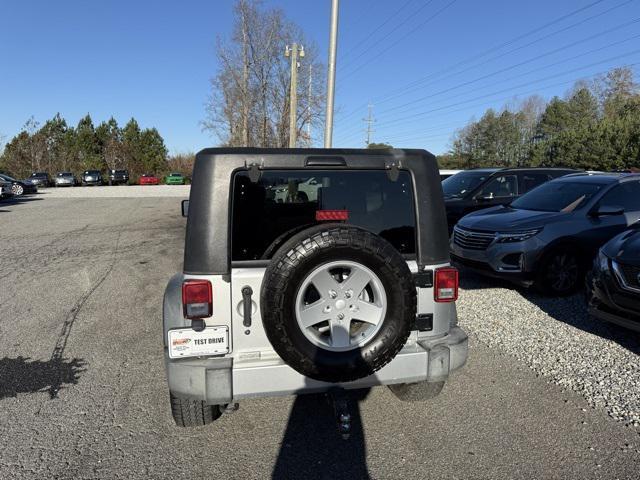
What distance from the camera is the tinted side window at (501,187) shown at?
10039 millimetres

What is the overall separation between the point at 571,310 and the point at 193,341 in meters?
4.93

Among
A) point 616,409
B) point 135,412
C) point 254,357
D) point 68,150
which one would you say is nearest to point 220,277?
point 254,357

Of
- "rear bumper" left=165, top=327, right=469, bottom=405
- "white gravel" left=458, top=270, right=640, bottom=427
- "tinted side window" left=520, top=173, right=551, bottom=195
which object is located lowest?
"white gravel" left=458, top=270, right=640, bottom=427

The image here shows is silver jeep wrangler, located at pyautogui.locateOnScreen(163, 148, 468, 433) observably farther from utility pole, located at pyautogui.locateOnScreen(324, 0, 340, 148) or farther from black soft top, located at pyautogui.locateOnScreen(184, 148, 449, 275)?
utility pole, located at pyautogui.locateOnScreen(324, 0, 340, 148)

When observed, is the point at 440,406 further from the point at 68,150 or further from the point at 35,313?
the point at 68,150

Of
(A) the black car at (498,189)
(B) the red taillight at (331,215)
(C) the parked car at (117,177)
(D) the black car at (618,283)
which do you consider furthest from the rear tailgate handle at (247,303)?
(C) the parked car at (117,177)

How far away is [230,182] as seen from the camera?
2645mm

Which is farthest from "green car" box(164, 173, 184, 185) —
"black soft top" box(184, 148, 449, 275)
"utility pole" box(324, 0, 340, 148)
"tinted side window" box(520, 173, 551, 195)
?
"black soft top" box(184, 148, 449, 275)

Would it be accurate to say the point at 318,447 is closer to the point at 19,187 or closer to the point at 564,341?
the point at 564,341

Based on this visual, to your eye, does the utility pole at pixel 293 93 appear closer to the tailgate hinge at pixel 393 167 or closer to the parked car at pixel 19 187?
the parked car at pixel 19 187

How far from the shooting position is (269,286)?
8.09ft

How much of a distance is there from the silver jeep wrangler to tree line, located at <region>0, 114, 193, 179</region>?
6022 centimetres

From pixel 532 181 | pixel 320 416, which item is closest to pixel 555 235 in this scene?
pixel 532 181

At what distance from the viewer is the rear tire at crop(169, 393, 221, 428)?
117 inches
